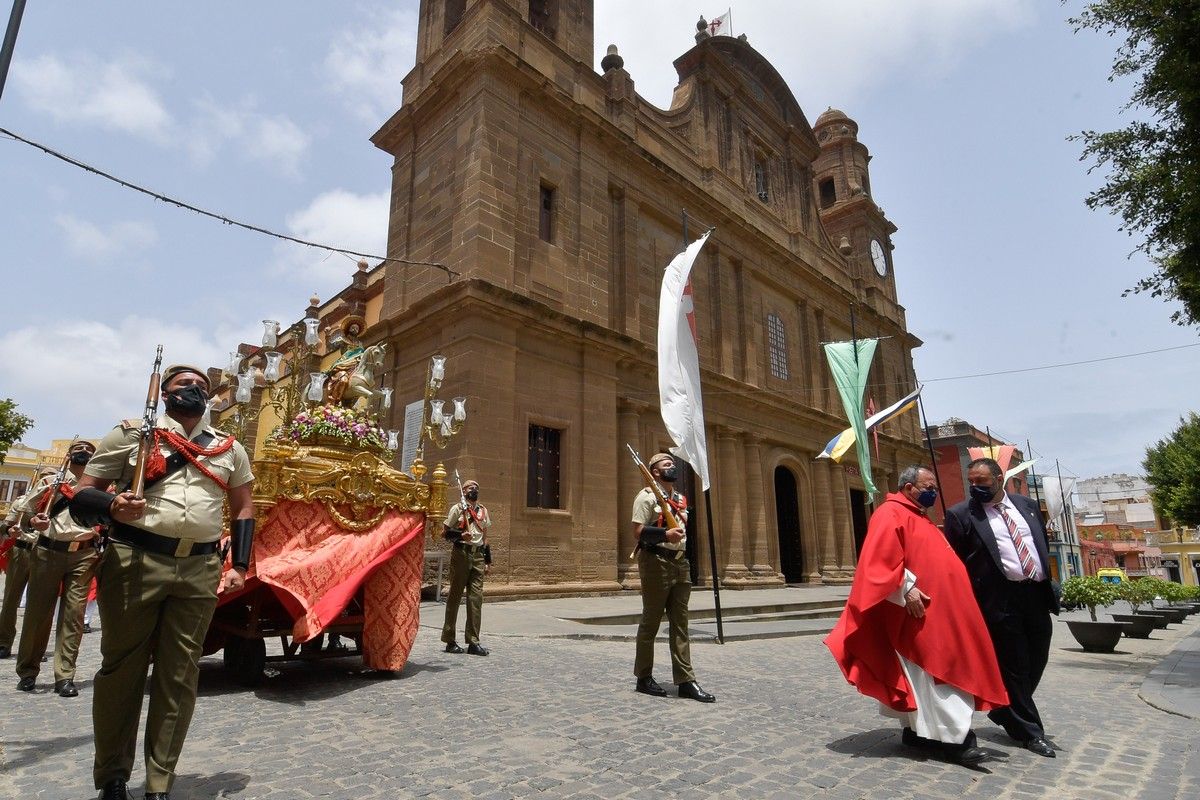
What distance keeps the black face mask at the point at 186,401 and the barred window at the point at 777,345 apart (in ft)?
70.4

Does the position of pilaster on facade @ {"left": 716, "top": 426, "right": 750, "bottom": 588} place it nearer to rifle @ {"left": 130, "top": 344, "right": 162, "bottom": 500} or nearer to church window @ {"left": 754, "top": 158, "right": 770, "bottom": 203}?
church window @ {"left": 754, "top": 158, "right": 770, "bottom": 203}

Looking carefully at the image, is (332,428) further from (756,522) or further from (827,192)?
(827,192)

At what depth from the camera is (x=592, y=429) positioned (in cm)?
1566

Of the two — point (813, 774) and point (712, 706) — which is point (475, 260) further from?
point (813, 774)

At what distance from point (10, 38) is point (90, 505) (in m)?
2.82

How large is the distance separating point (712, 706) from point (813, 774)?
5.26 feet

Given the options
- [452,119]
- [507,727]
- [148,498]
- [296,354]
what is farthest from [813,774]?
[452,119]

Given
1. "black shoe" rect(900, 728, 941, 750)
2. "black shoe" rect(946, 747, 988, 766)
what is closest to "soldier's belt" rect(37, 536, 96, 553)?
"black shoe" rect(900, 728, 941, 750)

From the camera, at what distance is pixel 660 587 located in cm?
554

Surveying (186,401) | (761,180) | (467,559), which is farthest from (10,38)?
(761,180)

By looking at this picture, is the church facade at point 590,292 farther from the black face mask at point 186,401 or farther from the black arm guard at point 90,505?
the black arm guard at point 90,505

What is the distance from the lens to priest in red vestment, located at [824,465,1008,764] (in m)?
3.88

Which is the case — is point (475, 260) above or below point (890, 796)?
above

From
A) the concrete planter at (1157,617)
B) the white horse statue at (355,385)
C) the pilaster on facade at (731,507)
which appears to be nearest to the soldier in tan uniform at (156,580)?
the white horse statue at (355,385)
